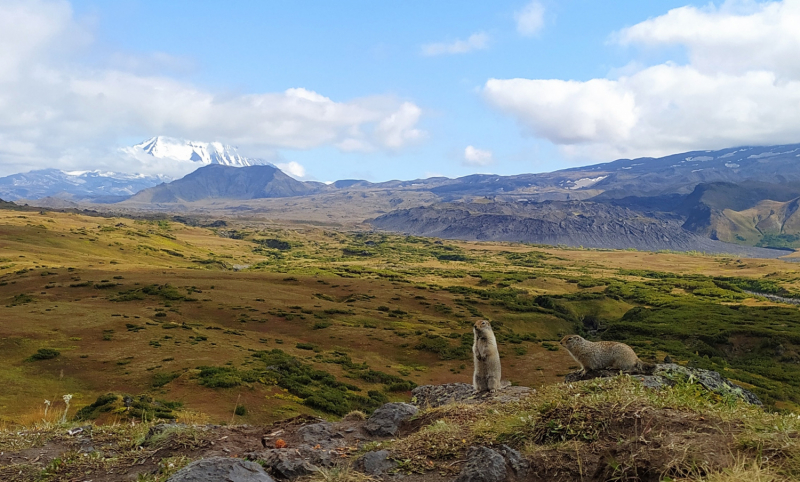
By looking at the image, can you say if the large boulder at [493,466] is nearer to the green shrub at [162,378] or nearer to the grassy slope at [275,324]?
the grassy slope at [275,324]

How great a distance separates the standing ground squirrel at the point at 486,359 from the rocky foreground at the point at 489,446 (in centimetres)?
320

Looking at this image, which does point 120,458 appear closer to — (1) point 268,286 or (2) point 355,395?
(2) point 355,395

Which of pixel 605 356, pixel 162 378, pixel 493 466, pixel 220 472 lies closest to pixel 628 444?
pixel 493 466

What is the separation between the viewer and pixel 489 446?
20.8 feet

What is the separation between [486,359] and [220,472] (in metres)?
7.70

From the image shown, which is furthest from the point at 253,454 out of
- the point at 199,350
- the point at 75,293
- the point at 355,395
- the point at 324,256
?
the point at 324,256

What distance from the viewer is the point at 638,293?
86188 millimetres

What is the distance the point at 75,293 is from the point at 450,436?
58641 millimetres

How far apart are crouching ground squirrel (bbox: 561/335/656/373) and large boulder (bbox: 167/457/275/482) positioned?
895 cm

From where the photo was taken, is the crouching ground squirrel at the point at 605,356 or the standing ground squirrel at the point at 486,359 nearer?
the crouching ground squirrel at the point at 605,356

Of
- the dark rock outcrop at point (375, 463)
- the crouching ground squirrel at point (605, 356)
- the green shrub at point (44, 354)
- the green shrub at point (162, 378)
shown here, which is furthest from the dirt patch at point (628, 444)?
the green shrub at point (44, 354)

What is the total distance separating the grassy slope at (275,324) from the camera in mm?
24531

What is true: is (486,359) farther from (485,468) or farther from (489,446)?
(485,468)

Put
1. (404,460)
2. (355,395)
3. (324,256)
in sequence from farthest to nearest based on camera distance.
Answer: (324,256) → (355,395) → (404,460)
